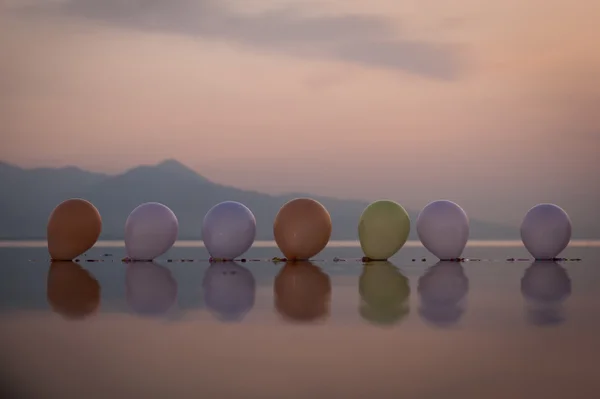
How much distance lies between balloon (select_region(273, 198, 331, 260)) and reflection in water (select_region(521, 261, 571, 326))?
3.70m

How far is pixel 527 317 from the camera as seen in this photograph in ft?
17.7

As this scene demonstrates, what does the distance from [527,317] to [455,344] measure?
1433 millimetres

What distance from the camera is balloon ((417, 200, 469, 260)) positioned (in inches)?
520

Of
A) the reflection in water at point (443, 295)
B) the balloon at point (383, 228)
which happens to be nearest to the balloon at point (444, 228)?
the balloon at point (383, 228)

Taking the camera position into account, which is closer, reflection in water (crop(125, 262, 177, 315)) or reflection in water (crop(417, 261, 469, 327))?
reflection in water (crop(417, 261, 469, 327))

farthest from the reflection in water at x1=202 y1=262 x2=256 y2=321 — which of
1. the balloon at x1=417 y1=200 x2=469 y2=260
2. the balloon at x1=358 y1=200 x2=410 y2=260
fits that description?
the balloon at x1=417 y1=200 x2=469 y2=260

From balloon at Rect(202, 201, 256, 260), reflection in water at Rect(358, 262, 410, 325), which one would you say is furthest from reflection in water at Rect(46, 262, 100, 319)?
balloon at Rect(202, 201, 256, 260)

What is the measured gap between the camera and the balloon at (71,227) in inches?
531

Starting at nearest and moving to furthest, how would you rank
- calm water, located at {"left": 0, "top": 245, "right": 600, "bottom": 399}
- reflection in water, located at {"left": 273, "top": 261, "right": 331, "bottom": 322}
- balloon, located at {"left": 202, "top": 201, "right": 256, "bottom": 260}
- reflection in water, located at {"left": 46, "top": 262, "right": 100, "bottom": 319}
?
calm water, located at {"left": 0, "top": 245, "right": 600, "bottom": 399} < reflection in water, located at {"left": 273, "top": 261, "right": 331, "bottom": 322} < reflection in water, located at {"left": 46, "top": 262, "right": 100, "bottom": 319} < balloon, located at {"left": 202, "top": 201, "right": 256, "bottom": 260}

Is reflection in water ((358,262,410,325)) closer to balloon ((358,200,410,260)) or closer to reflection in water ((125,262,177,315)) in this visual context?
reflection in water ((125,262,177,315))

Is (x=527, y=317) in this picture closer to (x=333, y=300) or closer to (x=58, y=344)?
(x=333, y=300)

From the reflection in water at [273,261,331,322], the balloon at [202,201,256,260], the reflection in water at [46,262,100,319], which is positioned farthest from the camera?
the balloon at [202,201,256,260]

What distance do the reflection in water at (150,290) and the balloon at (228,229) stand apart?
2069 millimetres

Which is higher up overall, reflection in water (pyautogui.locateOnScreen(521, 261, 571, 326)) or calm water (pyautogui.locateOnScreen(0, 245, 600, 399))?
calm water (pyautogui.locateOnScreen(0, 245, 600, 399))
